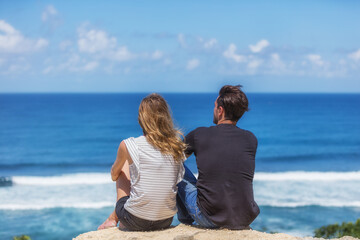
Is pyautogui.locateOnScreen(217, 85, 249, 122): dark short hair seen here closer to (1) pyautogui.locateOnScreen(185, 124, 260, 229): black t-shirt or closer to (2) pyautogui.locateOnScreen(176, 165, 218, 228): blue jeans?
(1) pyautogui.locateOnScreen(185, 124, 260, 229): black t-shirt

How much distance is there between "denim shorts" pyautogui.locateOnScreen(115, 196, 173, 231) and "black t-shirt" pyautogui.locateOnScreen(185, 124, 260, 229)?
545 mm

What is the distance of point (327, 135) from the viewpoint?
3431 centimetres

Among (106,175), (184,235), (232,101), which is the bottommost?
(106,175)

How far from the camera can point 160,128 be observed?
12.4 ft

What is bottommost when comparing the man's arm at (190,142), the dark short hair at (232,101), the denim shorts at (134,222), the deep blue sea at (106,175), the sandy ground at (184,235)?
the deep blue sea at (106,175)

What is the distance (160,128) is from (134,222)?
1.01 meters

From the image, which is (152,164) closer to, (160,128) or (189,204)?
(160,128)

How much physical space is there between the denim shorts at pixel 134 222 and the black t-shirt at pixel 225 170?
1.79 ft

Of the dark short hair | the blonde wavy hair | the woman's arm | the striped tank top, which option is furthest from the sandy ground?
the dark short hair

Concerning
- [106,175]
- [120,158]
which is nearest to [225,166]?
[120,158]

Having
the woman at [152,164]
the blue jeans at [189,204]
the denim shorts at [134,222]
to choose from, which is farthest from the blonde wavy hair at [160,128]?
the denim shorts at [134,222]

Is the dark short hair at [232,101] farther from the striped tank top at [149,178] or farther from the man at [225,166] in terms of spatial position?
the striped tank top at [149,178]

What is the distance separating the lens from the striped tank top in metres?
3.67

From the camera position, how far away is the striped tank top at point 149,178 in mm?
3672
